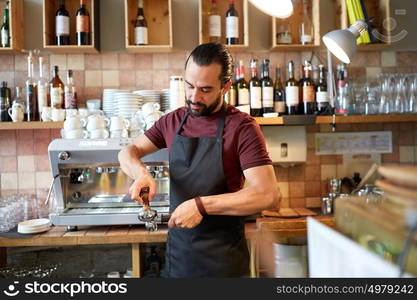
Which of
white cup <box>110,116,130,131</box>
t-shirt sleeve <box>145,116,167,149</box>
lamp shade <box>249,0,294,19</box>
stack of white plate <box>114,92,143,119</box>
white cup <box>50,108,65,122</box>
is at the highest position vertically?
lamp shade <box>249,0,294,19</box>

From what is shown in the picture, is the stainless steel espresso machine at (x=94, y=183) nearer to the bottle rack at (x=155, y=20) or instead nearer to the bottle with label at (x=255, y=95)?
the bottle with label at (x=255, y=95)

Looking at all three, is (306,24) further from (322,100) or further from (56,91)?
(56,91)

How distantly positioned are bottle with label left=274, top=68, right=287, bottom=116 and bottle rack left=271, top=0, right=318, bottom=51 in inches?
7.0

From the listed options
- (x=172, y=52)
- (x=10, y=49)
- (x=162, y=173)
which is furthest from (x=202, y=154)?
(x=10, y=49)

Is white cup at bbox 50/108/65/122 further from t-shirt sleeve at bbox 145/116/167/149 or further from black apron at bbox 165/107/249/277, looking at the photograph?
black apron at bbox 165/107/249/277

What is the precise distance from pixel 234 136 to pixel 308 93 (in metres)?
1.11

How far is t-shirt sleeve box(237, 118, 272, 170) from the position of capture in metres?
1.45

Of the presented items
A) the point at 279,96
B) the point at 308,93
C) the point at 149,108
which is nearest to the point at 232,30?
the point at 279,96

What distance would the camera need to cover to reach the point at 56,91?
2480mm

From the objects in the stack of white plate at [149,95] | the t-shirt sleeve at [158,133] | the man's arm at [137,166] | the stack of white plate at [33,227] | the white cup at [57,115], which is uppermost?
the stack of white plate at [149,95]

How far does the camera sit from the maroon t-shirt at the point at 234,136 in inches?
58.4

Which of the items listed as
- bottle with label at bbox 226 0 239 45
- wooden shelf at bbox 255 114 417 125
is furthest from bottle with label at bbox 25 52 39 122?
wooden shelf at bbox 255 114 417 125

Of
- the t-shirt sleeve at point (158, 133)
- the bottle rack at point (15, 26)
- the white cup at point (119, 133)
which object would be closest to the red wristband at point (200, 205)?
A: the t-shirt sleeve at point (158, 133)

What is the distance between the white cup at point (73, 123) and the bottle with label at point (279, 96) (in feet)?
3.91
